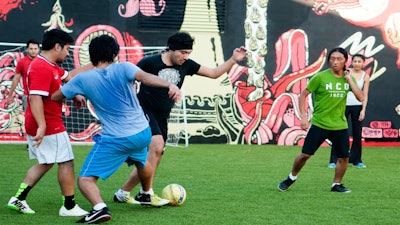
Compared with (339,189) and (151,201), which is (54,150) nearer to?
(151,201)

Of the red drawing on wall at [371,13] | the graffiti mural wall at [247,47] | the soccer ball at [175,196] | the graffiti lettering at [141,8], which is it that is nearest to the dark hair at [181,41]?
the soccer ball at [175,196]

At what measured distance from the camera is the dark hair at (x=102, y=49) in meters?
7.52

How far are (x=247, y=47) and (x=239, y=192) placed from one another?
321 inches

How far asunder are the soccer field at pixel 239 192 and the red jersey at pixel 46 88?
87cm

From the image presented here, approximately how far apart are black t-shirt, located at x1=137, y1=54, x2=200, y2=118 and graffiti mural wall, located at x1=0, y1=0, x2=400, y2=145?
8.26 meters

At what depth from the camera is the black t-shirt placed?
882 cm

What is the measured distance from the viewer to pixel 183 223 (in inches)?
299

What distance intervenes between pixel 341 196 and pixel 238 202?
1.39 m

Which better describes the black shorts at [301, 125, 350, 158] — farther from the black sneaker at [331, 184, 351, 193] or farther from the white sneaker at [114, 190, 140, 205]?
the white sneaker at [114, 190, 140, 205]

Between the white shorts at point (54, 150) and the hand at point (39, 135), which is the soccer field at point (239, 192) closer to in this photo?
the white shorts at point (54, 150)

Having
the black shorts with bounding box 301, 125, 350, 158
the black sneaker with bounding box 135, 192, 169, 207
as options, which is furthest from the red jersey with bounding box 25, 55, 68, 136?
the black shorts with bounding box 301, 125, 350, 158

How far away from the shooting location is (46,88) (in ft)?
25.7

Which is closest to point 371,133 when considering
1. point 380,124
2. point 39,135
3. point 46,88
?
point 380,124

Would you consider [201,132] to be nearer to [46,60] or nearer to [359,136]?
[359,136]
